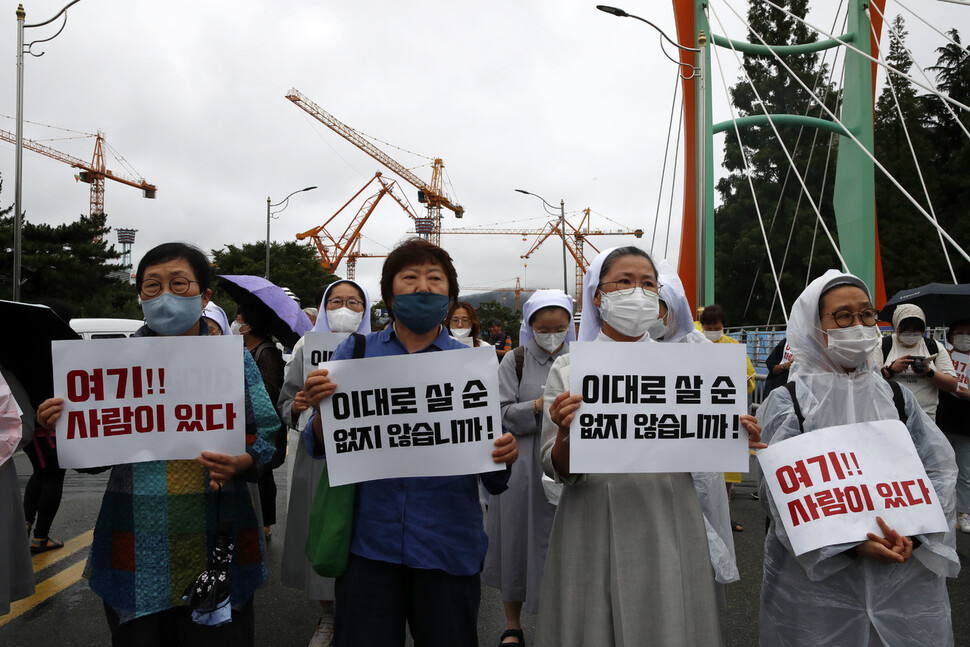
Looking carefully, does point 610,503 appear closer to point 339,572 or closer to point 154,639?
point 339,572

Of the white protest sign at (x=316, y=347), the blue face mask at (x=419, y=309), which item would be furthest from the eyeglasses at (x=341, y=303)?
the blue face mask at (x=419, y=309)

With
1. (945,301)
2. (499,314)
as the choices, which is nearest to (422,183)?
(499,314)

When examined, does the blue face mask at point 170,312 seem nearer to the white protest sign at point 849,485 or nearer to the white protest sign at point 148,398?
the white protest sign at point 148,398

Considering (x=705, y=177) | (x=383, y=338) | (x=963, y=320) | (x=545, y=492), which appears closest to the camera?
(x=383, y=338)

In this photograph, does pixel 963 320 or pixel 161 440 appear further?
pixel 963 320

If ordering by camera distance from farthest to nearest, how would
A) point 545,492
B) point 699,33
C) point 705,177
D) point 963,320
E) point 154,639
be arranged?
point 699,33 < point 705,177 < point 963,320 < point 545,492 < point 154,639

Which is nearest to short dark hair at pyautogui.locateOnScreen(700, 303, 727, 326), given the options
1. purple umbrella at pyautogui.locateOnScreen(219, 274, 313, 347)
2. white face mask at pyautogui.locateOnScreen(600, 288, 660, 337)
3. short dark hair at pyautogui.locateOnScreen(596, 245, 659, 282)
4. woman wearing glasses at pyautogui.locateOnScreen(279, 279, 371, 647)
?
woman wearing glasses at pyautogui.locateOnScreen(279, 279, 371, 647)

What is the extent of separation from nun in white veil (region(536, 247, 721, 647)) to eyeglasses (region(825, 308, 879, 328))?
64cm

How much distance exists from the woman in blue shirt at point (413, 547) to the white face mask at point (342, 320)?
2035 mm

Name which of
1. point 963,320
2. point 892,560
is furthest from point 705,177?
point 892,560

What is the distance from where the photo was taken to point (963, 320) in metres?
5.86

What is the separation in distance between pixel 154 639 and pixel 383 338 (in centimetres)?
113

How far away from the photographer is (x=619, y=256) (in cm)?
247

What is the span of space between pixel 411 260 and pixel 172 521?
1083 mm
